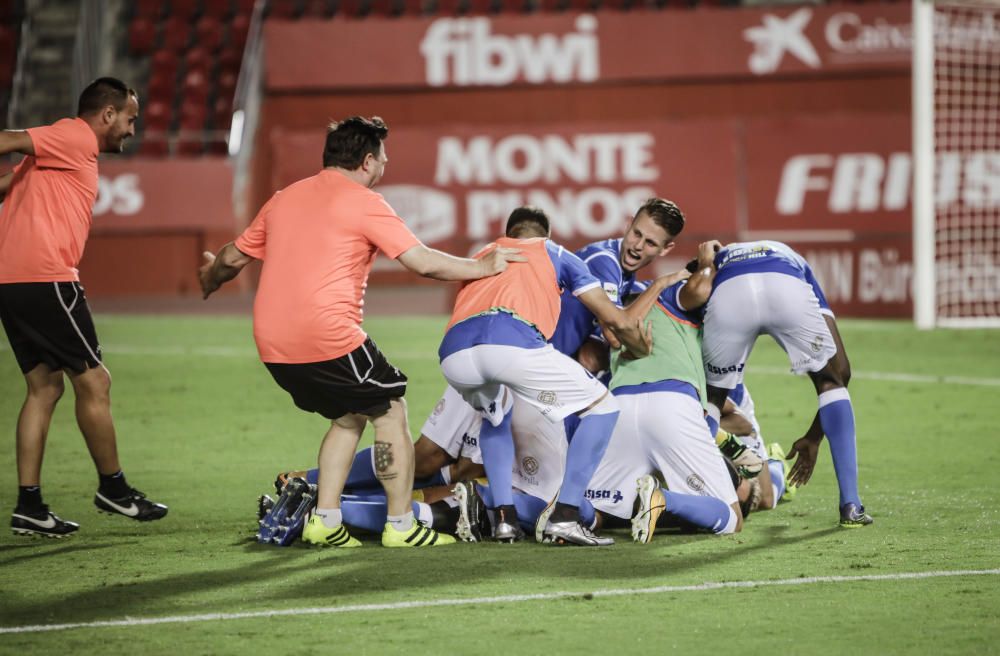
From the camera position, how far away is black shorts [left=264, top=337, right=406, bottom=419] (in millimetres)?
5988

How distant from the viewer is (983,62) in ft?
57.4

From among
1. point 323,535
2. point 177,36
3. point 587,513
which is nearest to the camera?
point 323,535

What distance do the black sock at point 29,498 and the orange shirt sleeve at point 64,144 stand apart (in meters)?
1.44

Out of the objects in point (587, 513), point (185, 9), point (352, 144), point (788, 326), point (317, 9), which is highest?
point (185, 9)

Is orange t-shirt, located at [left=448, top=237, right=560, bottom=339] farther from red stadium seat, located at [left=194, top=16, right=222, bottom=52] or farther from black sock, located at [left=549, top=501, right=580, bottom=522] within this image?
red stadium seat, located at [left=194, top=16, right=222, bottom=52]

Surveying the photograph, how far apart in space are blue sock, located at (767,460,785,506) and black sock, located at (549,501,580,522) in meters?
1.29

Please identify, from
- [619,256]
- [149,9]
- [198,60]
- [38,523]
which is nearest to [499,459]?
[619,256]

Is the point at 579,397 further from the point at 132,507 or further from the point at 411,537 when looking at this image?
the point at 132,507

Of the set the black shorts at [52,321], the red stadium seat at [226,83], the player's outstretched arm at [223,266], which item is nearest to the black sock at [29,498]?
the black shorts at [52,321]

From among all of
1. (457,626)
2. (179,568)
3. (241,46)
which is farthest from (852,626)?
(241,46)

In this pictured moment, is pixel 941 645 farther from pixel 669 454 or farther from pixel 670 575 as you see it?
pixel 669 454

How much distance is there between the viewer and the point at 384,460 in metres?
6.11

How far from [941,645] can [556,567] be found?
1.64 meters

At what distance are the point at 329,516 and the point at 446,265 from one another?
3.90 feet
